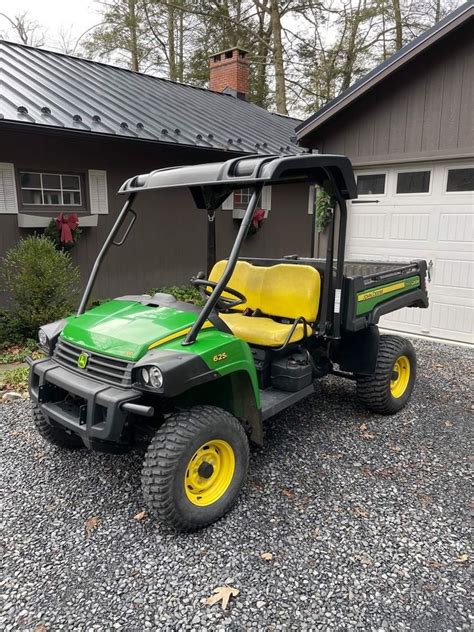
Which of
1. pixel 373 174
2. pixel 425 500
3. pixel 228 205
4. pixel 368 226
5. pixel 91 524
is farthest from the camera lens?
pixel 228 205

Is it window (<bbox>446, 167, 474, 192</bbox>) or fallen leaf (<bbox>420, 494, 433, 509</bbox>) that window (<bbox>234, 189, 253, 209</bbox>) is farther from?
fallen leaf (<bbox>420, 494, 433, 509</bbox>)

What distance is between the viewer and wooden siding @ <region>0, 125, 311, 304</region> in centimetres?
652

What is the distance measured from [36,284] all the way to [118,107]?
3.83 meters

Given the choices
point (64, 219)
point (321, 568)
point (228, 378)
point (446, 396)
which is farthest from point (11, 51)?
point (321, 568)

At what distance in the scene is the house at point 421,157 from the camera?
5820 mm

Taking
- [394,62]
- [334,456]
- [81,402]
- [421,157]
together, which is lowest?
[334,456]

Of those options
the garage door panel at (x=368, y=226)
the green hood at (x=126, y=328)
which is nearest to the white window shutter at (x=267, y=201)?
the garage door panel at (x=368, y=226)

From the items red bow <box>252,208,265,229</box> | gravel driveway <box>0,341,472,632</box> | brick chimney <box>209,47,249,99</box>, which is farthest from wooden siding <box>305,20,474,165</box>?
brick chimney <box>209,47,249,99</box>

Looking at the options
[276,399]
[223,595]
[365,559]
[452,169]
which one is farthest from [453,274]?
[223,595]

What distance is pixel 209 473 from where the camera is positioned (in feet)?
8.48

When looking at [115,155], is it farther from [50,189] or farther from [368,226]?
[368,226]

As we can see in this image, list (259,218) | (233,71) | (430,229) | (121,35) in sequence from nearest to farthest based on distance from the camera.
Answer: (430,229) < (259,218) < (233,71) < (121,35)

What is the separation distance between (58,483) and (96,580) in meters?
0.92

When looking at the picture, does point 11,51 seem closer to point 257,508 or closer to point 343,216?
point 343,216
